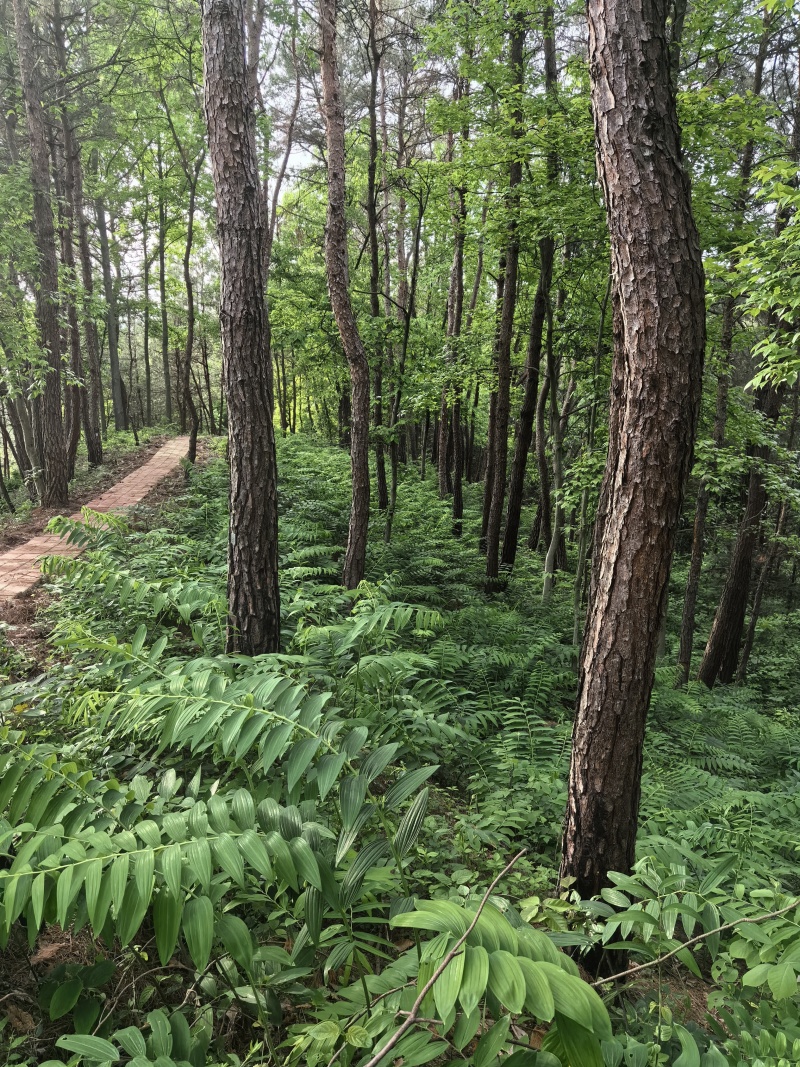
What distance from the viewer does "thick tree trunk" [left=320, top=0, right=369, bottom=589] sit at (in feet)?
22.9

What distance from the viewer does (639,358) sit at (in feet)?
7.18

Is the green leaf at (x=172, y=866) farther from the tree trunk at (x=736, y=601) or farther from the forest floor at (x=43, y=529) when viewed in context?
the tree trunk at (x=736, y=601)

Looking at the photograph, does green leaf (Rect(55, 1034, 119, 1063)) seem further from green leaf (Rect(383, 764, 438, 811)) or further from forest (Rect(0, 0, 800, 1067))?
green leaf (Rect(383, 764, 438, 811))

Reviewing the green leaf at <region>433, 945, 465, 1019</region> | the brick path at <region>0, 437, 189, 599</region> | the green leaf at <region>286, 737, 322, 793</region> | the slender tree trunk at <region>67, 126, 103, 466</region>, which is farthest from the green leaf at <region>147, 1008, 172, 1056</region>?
the slender tree trunk at <region>67, 126, 103, 466</region>

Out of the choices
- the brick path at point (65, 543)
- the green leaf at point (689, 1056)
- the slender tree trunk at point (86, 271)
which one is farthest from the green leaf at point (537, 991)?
the slender tree trunk at point (86, 271)

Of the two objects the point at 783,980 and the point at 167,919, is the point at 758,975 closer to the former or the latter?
the point at 783,980

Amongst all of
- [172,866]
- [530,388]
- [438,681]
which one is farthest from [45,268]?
[172,866]

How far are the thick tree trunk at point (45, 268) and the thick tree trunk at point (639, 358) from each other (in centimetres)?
975

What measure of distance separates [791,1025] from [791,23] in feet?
39.8

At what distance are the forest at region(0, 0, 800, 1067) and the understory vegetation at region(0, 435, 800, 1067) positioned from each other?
0.02m

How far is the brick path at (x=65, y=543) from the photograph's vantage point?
6828 millimetres

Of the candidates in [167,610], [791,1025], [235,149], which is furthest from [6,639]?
[791,1025]

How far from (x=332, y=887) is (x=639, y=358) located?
2152 mm

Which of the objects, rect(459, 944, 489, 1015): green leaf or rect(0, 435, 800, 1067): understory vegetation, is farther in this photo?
rect(0, 435, 800, 1067): understory vegetation
